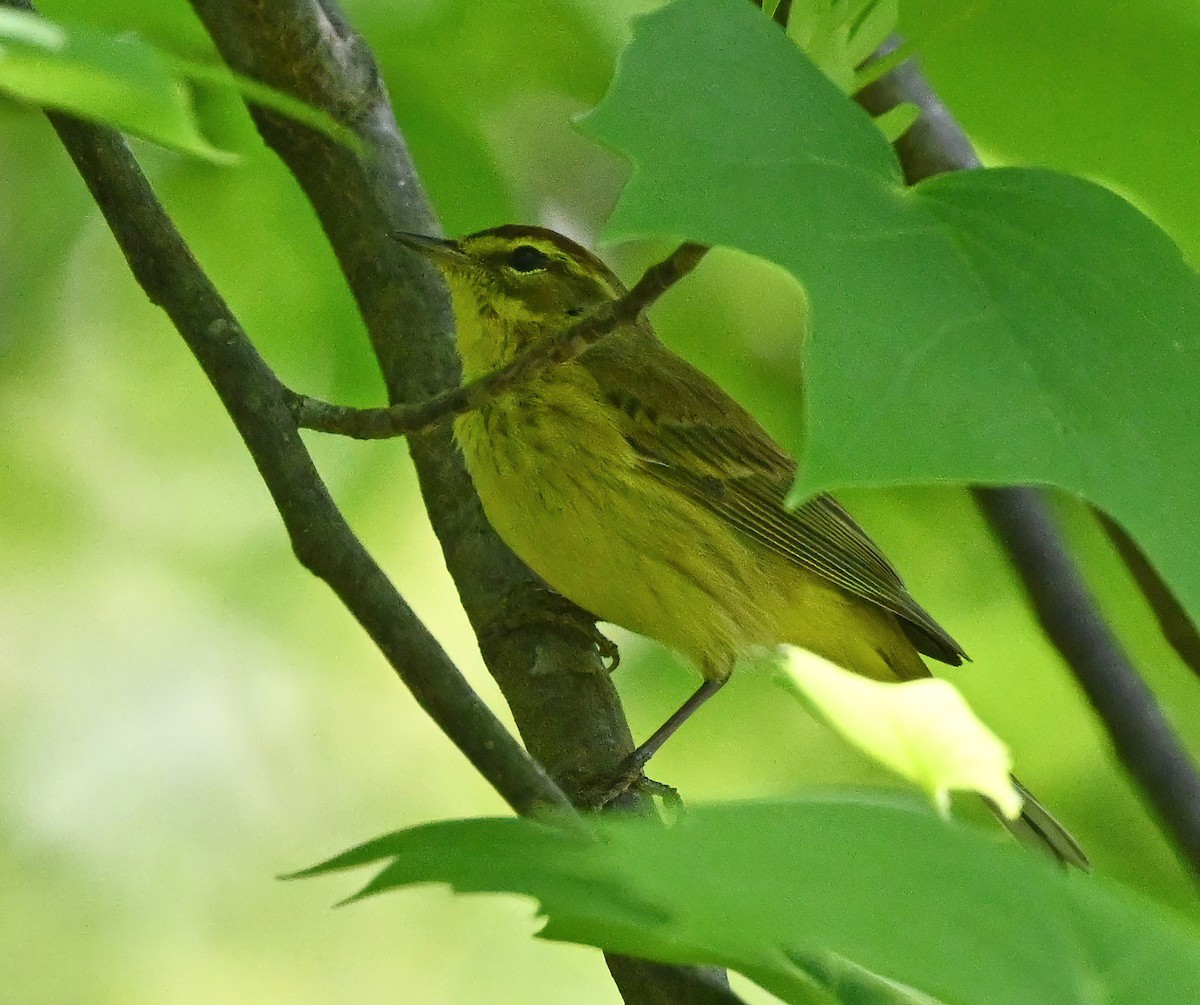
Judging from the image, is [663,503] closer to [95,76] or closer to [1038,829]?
[1038,829]

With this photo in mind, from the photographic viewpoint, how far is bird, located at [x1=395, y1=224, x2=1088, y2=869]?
3.17 metres

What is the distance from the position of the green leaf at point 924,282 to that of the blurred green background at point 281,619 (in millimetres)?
1756

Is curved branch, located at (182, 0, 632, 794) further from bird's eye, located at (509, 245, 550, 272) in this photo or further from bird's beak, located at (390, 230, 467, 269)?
bird's eye, located at (509, 245, 550, 272)

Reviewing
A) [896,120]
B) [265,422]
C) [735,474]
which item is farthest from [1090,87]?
[735,474]

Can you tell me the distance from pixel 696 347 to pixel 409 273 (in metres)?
1.32

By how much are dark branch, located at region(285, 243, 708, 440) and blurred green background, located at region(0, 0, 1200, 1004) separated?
907 millimetres

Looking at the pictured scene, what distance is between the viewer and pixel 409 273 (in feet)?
9.97

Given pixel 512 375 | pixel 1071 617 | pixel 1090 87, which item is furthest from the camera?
pixel 1071 617

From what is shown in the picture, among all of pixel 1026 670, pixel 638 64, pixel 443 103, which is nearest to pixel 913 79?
pixel 443 103

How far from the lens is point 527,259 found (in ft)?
11.6

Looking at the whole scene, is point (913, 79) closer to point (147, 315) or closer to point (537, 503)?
point (537, 503)

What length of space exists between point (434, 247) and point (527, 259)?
57 cm

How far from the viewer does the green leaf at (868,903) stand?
846 millimetres

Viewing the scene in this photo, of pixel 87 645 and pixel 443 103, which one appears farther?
pixel 87 645
